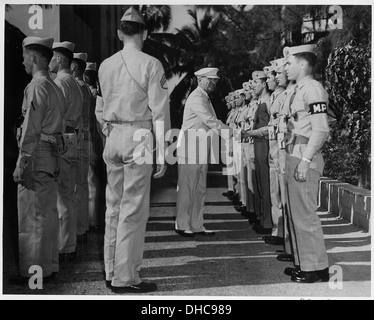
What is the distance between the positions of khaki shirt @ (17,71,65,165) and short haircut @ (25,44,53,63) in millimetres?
115

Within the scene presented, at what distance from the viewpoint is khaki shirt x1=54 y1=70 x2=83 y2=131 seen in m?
4.27

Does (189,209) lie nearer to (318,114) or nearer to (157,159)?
(157,159)

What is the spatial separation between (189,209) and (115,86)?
44.3 inches

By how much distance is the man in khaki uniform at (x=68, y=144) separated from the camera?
14.1 feet

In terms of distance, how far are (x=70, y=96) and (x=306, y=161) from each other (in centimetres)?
170

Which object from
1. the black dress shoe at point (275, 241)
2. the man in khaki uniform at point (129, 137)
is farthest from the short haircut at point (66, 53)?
the black dress shoe at point (275, 241)

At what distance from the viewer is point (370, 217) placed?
4.30 meters

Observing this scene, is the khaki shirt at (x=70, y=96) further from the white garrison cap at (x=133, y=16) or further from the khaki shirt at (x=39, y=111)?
the white garrison cap at (x=133, y=16)

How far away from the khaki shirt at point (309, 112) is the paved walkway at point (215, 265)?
0.60 m

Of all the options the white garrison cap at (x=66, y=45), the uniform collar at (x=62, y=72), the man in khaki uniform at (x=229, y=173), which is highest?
the white garrison cap at (x=66, y=45)

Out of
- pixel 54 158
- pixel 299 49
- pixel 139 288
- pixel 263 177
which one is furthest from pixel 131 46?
pixel 139 288

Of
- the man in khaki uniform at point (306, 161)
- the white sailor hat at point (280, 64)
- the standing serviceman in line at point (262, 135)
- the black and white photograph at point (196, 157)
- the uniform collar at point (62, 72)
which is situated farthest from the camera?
the standing serviceman in line at point (262, 135)

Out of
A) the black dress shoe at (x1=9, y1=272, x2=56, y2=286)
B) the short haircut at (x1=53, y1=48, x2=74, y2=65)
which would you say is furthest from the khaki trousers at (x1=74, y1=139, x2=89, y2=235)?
the short haircut at (x1=53, y1=48, x2=74, y2=65)

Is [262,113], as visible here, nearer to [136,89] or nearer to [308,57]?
[308,57]
